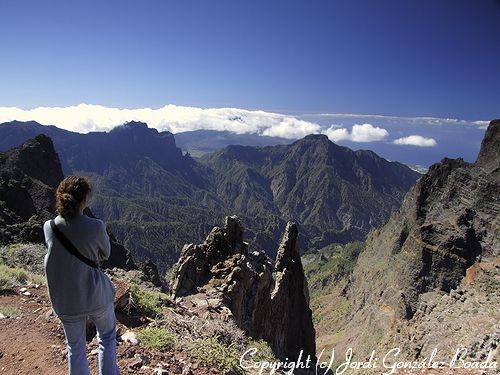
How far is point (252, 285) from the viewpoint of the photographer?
102ft

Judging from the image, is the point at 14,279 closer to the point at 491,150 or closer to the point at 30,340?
the point at 30,340

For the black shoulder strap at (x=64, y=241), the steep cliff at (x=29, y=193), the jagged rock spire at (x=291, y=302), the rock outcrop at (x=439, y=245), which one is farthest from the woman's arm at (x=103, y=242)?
the rock outcrop at (x=439, y=245)

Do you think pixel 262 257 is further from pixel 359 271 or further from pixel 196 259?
pixel 359 271

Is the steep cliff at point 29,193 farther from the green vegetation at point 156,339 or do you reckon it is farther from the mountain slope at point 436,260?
the mountain slope at point 436,260

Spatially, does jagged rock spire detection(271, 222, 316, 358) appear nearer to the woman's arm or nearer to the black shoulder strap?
the woman's arm

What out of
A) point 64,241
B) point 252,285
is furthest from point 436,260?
point 64,241

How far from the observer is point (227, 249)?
3475cm

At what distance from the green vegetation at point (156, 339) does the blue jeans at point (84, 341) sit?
3.43 m

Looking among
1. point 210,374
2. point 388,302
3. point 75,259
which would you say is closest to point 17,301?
point 210,374

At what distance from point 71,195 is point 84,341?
2.65 m

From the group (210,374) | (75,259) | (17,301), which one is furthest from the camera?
(17,301)

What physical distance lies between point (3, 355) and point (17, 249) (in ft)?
55.0

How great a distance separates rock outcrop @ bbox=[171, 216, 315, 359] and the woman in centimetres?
1570

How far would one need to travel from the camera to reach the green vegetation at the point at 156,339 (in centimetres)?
1112
